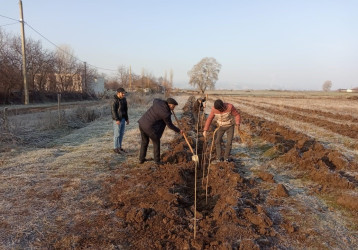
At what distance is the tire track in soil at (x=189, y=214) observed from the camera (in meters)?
3.22

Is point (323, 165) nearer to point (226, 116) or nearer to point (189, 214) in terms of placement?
point (226, 116)

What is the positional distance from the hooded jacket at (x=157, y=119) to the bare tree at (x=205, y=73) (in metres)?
68.0

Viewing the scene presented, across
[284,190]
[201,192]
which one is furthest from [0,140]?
[284,190]

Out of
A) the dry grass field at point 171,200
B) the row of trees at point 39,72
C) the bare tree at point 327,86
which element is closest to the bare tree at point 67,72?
the row of trees at point 39,72

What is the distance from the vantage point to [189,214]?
3922mm

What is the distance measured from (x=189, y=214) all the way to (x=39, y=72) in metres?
31.9

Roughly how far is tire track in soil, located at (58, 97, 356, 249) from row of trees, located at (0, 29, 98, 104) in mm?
22670

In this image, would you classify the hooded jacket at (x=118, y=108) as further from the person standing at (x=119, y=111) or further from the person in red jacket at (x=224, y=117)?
the person in red jacket at (x=224, y=117)

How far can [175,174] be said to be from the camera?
549 cm

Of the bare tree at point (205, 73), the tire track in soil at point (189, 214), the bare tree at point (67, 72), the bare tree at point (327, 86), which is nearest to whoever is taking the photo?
the tire track in soil at point (189, 214)

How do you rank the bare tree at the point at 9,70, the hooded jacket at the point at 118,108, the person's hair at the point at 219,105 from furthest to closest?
the bare tree at the point at 9,70 < the hooded jacket at the point at 118,108 < the person's hair at the point at 219,105

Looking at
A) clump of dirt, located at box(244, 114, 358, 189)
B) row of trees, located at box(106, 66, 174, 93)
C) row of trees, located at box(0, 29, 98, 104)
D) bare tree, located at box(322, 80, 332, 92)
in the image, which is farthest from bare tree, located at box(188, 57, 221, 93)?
bare tree, located at box(322, 80, 332, 92)

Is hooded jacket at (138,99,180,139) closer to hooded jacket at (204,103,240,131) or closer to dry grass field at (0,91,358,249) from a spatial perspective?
dry grass field at (0,91,358,249)

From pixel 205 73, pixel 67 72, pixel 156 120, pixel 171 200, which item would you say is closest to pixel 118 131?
pixel 156 120
